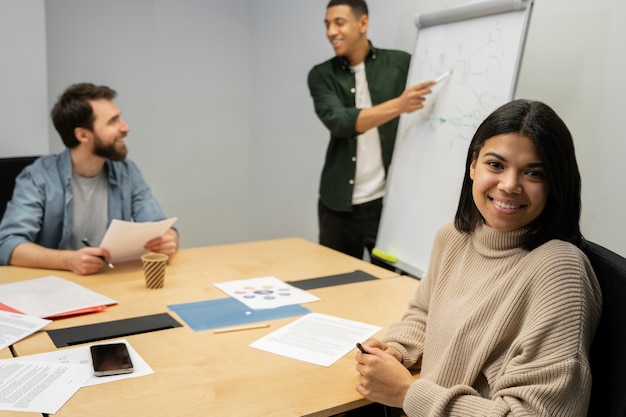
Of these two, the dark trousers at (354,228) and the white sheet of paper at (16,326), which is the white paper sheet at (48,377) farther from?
the dark trousers at (354,228)

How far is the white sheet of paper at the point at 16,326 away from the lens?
5.09 ft

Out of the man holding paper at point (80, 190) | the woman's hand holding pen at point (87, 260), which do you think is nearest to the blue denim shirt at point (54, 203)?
the man holding paper at point (80, 190)

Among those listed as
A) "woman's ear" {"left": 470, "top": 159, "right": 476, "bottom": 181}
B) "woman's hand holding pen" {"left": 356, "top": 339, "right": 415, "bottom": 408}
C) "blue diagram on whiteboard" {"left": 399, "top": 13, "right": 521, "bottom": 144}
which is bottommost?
"woman's hand holding pen" {"left": 356, "top": 339, "right": 415, "bottom": 408}

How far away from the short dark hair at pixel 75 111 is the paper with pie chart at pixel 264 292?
0.96 metres

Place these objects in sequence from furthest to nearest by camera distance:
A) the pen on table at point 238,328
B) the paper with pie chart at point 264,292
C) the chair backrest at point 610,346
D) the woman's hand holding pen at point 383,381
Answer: the paper with pie chart at point 264,292
the pen on table at point 238,328
the woman's hand holding pen at point 383,381
the chair backrest at point 610,346

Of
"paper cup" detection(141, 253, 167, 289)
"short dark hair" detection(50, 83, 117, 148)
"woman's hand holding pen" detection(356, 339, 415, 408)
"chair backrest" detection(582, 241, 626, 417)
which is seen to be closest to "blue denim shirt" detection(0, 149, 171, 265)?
"short dark hair" detection(50, 83, 117, 148)

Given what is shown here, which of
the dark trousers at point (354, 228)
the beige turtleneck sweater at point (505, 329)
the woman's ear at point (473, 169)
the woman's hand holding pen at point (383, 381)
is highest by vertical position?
the woman's ear at point (473, 169)

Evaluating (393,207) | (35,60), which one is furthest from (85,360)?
(35,60)

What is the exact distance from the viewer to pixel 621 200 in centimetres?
216

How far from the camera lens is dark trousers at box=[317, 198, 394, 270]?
299 cm

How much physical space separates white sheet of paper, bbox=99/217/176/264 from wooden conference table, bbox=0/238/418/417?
51 millimetres

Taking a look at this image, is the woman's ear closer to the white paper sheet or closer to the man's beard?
the white paper sheet

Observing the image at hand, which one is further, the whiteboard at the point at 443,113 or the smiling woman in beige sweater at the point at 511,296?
the whiteboard at the point at 443,113

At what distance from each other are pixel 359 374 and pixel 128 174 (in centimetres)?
153
